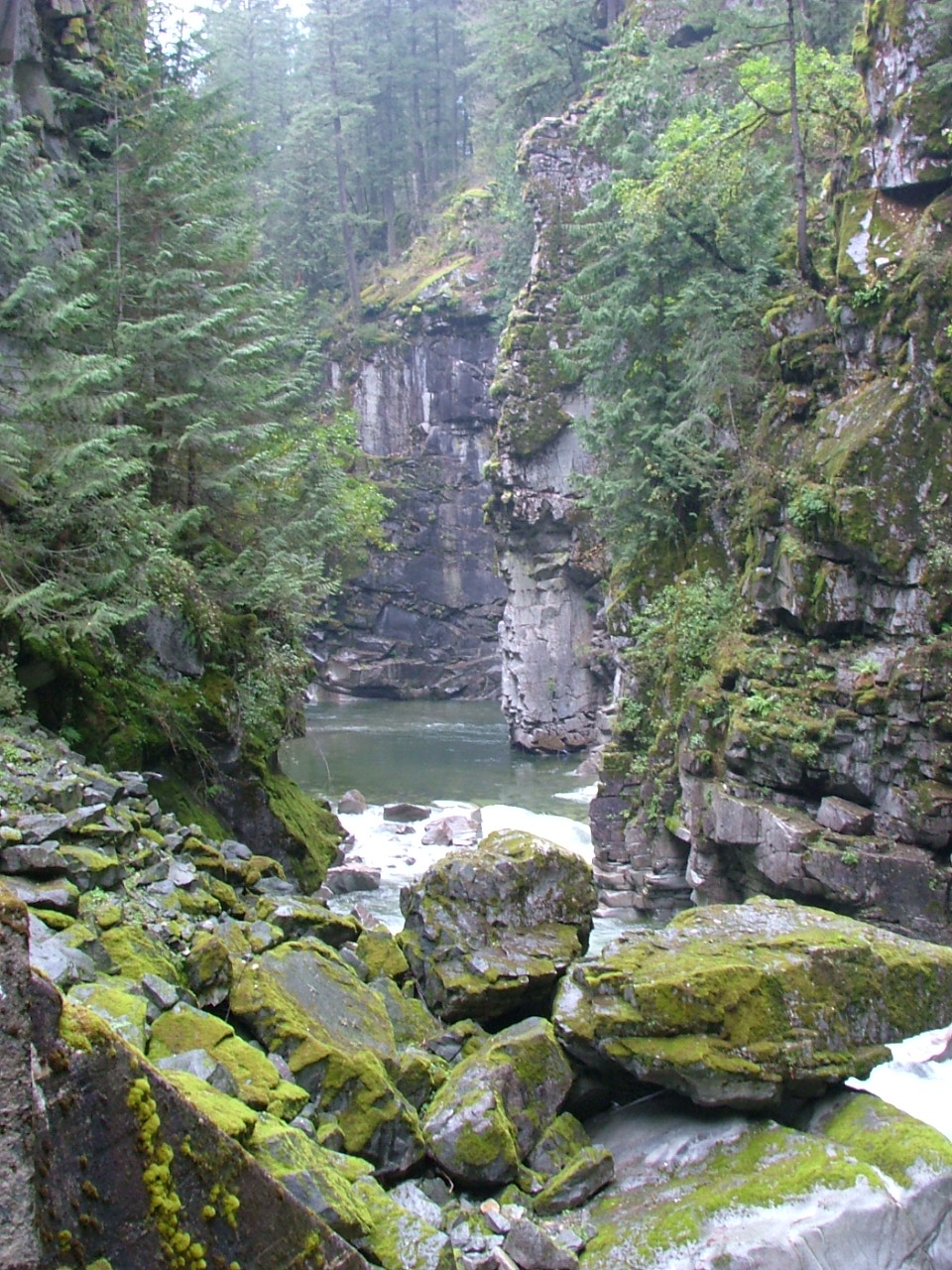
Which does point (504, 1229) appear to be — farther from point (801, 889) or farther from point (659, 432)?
point (659, 432)

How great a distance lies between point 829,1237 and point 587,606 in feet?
92.6

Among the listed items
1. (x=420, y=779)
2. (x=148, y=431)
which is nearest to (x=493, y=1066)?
(x=148, y=431)

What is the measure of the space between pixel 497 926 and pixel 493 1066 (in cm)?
237

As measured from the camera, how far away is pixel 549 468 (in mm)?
33031

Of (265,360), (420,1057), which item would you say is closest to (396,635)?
(265,360)

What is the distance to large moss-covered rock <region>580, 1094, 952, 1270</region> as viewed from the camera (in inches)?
224

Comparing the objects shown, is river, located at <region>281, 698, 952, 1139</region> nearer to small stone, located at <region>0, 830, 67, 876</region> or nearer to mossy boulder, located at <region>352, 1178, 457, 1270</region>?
mossy boulder, located at <region>352, 1178, 457, 1270</region>

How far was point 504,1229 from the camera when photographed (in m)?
5.83

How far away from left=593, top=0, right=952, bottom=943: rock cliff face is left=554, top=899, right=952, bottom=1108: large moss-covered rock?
20.7 ft

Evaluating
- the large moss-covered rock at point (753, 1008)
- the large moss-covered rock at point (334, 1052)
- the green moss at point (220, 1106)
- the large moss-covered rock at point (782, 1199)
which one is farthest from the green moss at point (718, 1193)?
the green moss at point (220, 1106)

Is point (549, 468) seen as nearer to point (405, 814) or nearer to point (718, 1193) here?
point (405, 814)

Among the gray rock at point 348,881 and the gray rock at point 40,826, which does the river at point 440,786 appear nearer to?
the gray rock at point 348,881

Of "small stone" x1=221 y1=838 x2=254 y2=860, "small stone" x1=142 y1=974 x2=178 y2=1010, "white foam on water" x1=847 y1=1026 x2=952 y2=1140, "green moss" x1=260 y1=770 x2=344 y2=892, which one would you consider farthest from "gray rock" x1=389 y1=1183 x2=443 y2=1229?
"green moss" x1=260 y1=770 x2=344 y2=892

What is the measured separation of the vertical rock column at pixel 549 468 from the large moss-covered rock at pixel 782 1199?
25.9m
